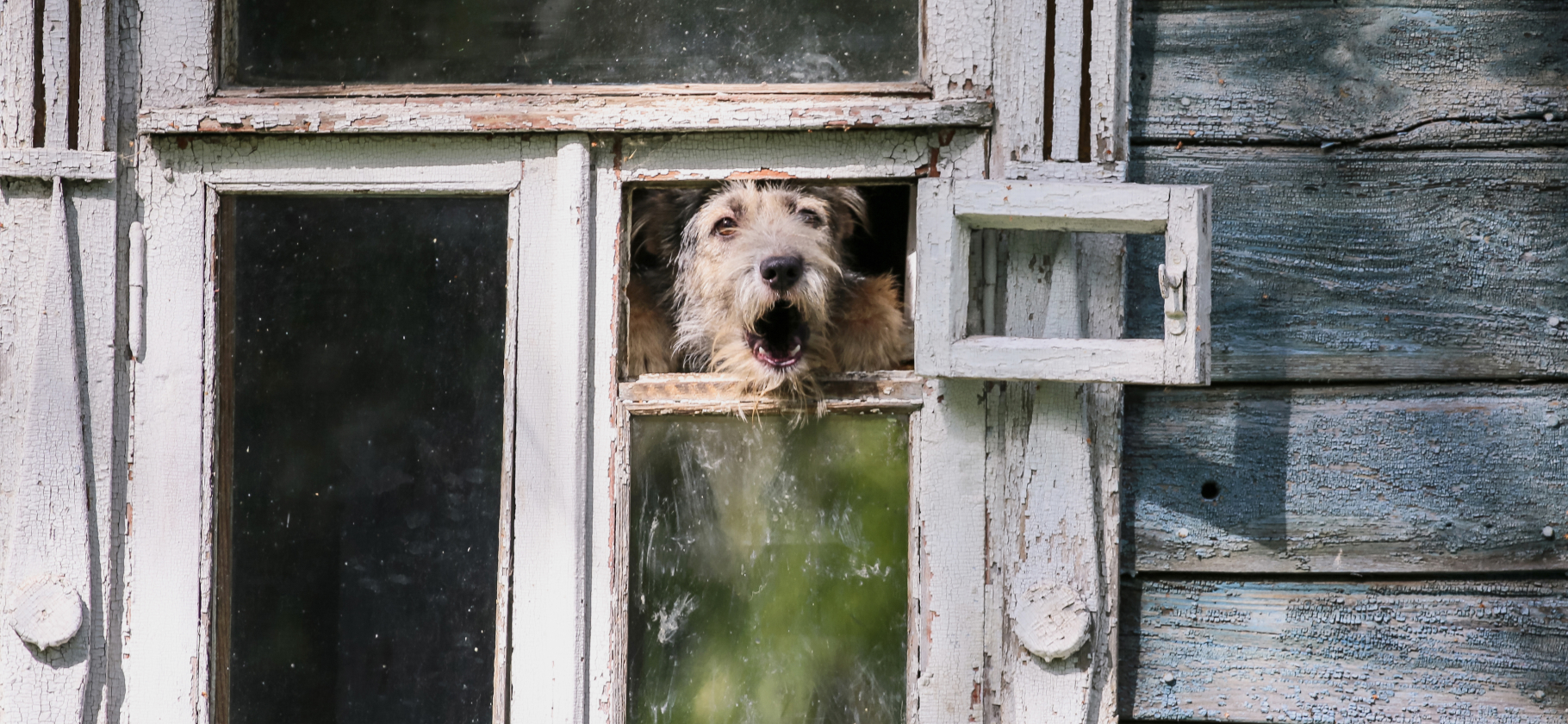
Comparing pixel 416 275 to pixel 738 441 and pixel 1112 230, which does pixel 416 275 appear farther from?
pixel 1112 230

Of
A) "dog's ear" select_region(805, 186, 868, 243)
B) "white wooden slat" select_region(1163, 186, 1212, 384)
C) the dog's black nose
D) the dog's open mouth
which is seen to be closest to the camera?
"white wooden slat" select_region(1163, 186, 1212, 384)

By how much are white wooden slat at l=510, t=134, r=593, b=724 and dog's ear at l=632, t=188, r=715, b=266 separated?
711mm

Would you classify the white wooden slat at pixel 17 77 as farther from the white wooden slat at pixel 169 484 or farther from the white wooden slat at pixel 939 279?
the white wooden slat at pixel 939 279

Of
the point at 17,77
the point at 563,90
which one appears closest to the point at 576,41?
the point at 563,90

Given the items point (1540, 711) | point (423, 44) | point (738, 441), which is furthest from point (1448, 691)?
point (423, 44)

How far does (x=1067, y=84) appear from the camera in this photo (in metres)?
1.55

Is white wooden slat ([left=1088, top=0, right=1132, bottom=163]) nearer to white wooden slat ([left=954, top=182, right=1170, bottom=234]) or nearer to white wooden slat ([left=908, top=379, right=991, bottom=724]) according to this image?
white wooden slat ([left=954, top=182, right=1170, bottom=234])

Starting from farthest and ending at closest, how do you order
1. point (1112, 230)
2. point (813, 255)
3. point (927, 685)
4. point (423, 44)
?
point (813, 255), point (423, 44), point (927, 685), point (1112, 230)

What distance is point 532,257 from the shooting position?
163 cm

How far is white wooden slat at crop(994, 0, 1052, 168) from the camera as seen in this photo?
61.5 inches

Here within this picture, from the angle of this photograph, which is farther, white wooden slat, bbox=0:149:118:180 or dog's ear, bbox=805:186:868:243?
dog's ear, bbox=805:186:868:243

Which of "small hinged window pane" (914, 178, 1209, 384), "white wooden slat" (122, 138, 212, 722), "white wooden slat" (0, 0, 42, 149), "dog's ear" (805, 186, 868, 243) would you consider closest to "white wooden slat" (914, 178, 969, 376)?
"small hinged window pane" (914, 178, 1209, 384)

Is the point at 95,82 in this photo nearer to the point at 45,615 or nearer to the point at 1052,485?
the point at 45,615

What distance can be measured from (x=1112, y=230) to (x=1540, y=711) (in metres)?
1.04
